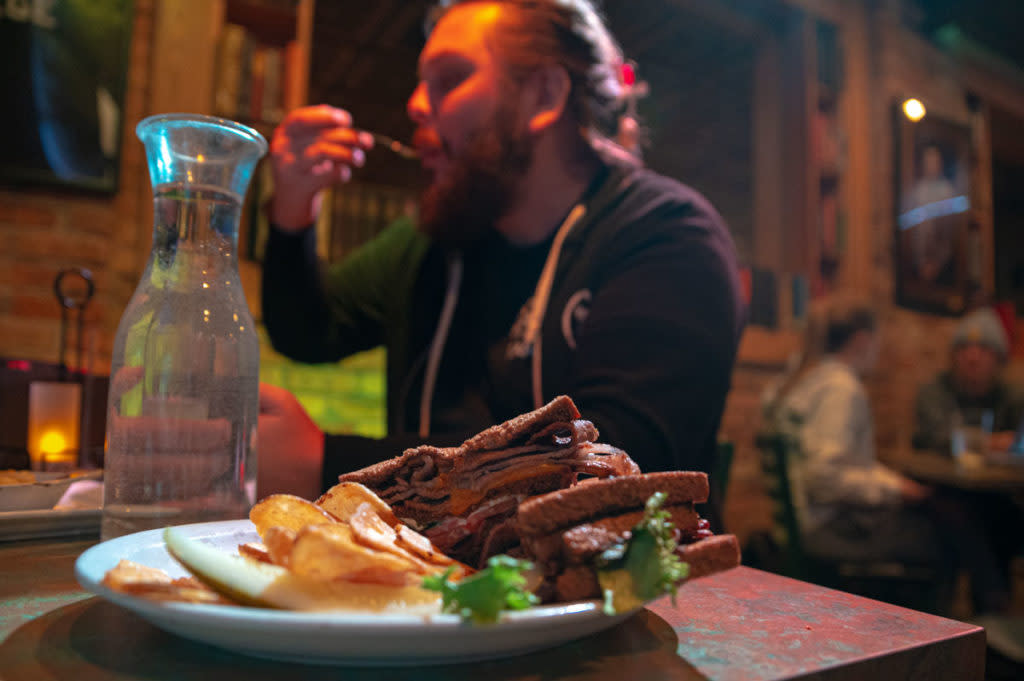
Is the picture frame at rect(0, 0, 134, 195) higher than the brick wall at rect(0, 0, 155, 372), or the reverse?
the picture frame at rect(0, 0, 134, 195)

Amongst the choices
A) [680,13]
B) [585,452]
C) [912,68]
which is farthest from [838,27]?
[585,452]

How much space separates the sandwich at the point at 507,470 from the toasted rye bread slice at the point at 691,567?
0.27ft

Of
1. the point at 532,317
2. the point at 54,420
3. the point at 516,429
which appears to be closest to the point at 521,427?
the point at 516,429

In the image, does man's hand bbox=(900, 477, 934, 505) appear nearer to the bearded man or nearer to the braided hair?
the bearded man

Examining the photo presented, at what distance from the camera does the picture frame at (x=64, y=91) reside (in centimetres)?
211

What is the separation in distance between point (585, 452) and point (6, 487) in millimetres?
600

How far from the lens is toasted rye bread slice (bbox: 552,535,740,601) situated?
1.27 feet

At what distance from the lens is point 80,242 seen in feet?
7.35

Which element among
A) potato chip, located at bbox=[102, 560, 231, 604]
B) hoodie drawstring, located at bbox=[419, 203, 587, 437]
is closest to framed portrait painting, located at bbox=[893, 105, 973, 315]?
hoodie drawstring, located at bbox=[419, 203, 587, 437]

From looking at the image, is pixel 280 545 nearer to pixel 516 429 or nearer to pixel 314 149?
pixel 516 429

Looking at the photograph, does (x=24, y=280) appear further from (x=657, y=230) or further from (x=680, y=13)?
(x=680, y=13)

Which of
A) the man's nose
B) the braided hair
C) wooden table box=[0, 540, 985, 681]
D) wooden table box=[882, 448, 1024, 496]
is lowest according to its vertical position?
wooden table box=[882, 448, 1024, 496]

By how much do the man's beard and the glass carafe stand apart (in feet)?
2.97

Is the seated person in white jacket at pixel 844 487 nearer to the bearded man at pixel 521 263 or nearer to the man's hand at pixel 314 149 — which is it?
the bearded man at pixel 521 263
